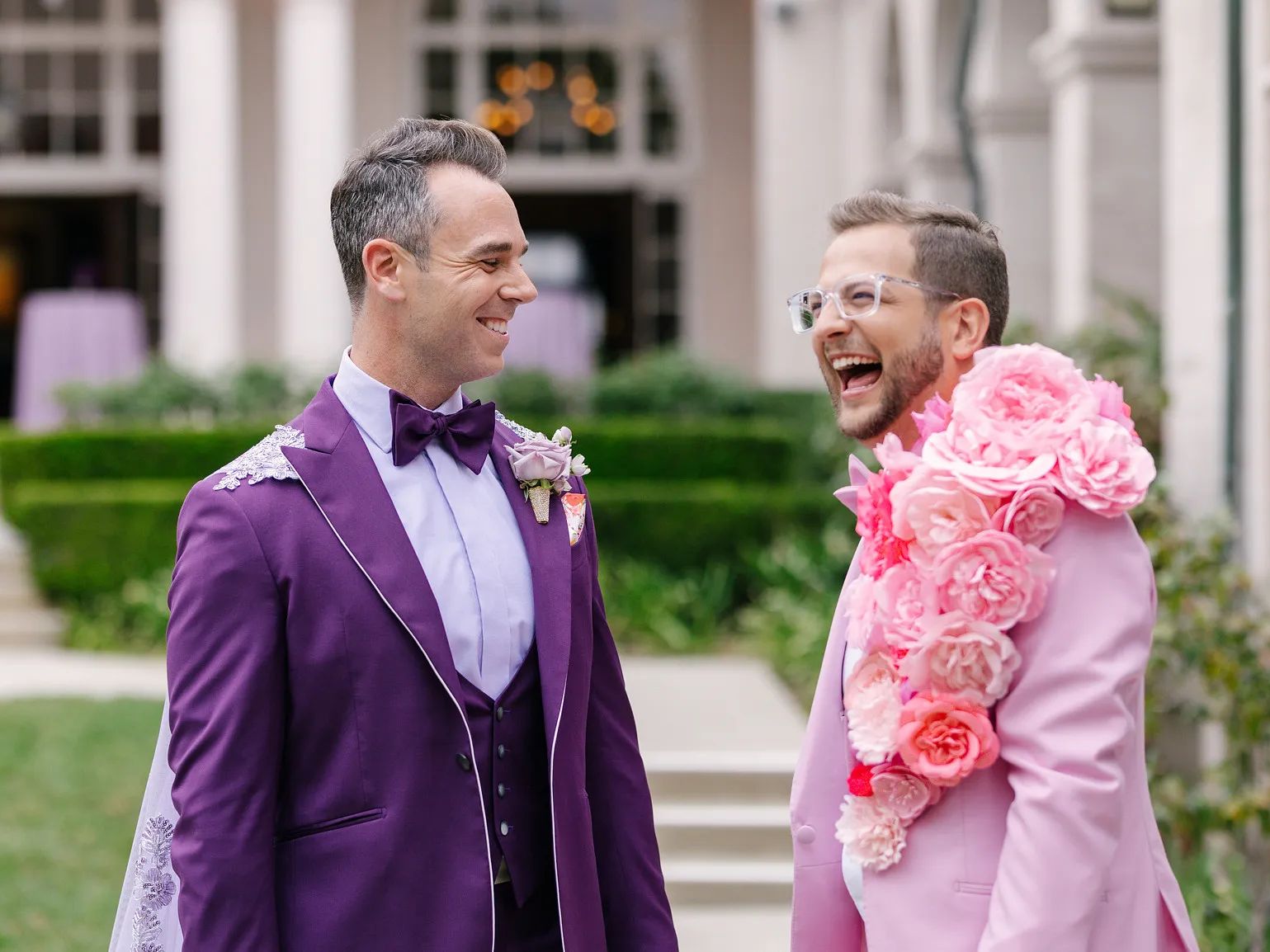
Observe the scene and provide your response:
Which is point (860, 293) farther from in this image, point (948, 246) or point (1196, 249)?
point (1196, 249)

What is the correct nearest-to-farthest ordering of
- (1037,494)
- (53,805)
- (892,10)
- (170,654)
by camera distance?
(1037,494), (170,654), (53,805), (892,10)

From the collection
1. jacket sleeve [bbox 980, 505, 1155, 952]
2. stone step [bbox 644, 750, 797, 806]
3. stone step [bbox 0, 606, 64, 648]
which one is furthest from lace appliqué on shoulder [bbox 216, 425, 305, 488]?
stone step [bbox 0, 606, 64, 648]

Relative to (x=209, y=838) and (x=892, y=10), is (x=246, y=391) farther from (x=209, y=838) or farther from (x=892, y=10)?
(x=209, y=838)

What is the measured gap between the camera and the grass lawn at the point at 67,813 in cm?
550

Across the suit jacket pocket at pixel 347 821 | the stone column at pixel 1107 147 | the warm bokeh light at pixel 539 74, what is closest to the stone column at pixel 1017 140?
the stone column at pixel 1107 147

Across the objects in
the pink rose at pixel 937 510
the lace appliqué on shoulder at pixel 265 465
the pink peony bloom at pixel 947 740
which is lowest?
the pink peony bloom at pixel 947 740

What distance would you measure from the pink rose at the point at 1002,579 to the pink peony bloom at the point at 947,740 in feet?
0.37

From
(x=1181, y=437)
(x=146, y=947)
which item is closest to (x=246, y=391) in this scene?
(x=1181, y=437)

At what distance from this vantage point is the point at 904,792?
1986 millimetres

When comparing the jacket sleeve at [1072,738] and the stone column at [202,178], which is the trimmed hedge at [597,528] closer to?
the stone column at [202,178]

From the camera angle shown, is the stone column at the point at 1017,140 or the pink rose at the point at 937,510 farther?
the stone column at the point at 1017,140

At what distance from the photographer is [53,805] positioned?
22.6 ft

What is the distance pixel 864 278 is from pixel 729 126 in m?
16.3

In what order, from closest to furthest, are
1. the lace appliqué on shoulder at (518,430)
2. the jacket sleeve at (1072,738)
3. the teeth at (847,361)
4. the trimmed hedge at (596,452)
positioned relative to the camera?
the jacket sleeve at (1072,738) → the teeth at (847,361) → the lace appliqué on shoulder at (518,430) → the trimmed hedge at (596,452)
